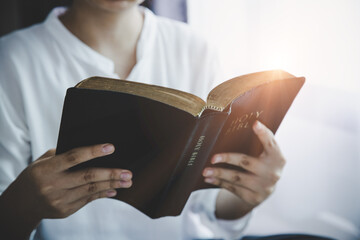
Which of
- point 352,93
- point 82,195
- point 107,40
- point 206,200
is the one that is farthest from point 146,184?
point 352,93

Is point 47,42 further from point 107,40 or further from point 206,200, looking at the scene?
point 206,200

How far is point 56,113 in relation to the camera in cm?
77

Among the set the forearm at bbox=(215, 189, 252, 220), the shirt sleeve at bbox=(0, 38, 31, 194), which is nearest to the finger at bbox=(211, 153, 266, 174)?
the forearm at bbox=(215, 189, 252, 220)

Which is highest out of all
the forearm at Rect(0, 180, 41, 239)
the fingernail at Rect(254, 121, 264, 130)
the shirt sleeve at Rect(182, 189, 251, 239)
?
the fingernail at Rect(254, 121, 264, 130)

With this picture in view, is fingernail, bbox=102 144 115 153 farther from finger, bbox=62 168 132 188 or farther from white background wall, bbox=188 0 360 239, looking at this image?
white background wall, bbox=188 0 360 239

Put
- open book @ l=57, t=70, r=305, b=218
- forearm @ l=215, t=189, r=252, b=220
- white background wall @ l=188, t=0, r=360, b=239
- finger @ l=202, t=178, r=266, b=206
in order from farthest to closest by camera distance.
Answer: white background wall @ l=188, t=0, r=360, b=239
forearm @ l=215, t=189, r=252, b=220
finger @ l=202, t=178, r=266, b=206
open book @ l=57, t=70, r=305, b=218

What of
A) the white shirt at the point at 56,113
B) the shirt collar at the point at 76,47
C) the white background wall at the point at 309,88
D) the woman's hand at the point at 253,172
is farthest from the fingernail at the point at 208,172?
the white background wall at the point at 309,88

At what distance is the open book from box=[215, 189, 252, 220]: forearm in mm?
226

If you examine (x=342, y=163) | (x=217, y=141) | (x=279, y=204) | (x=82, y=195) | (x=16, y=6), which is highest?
(x=16, y=6)

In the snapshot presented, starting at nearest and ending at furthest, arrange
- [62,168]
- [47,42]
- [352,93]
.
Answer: [62,168] → [47,42] → [352,93]

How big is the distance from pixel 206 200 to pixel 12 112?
0.55 meters

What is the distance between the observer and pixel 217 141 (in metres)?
0.55

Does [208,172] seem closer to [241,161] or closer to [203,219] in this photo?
[241,161]

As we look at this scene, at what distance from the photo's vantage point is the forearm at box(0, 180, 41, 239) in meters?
0.55
